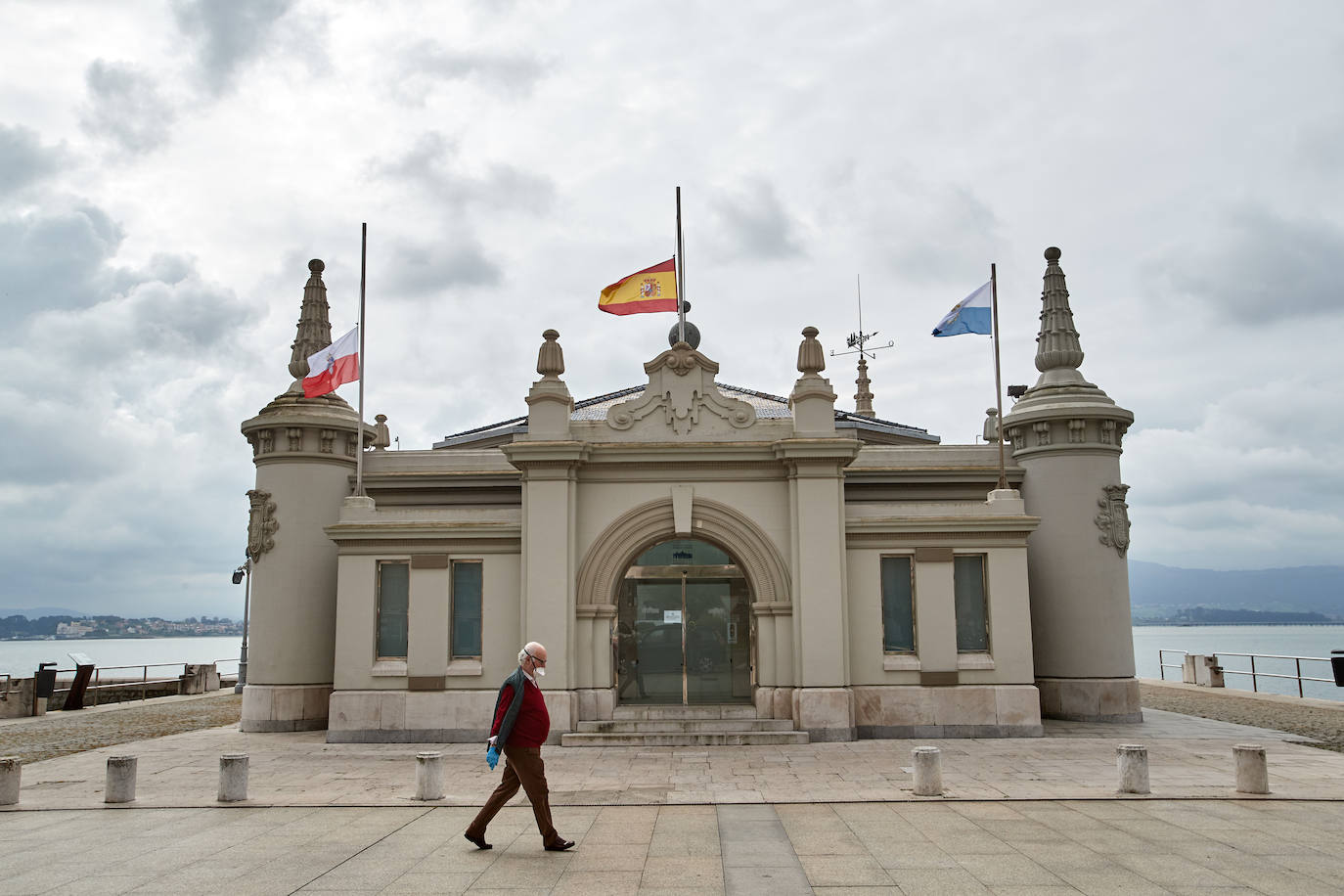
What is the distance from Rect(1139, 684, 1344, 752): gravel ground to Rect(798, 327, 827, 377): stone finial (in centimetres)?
1158

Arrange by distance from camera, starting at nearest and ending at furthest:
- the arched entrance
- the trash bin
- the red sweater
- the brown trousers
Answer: the brown trousers, the red sweater, the arched entrance, the trash bin

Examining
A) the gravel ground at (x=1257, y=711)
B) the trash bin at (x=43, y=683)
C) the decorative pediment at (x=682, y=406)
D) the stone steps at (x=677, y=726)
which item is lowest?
the gravel ground at (x=1257, y=711)

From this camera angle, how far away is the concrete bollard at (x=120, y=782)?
13.6 meters

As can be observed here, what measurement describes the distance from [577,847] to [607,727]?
8940 mm

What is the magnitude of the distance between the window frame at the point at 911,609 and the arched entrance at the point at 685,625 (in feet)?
9.07

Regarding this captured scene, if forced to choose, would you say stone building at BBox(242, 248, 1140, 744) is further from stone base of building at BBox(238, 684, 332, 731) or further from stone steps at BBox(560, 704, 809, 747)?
stone base of building at BBox(238, 684, 332, 731)

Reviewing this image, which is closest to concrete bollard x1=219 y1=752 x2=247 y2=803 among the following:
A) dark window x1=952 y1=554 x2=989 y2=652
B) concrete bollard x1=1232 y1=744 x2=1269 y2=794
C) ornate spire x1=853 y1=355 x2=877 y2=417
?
concrete bollard x1=1232 y1=744 x2=1269 y2=794

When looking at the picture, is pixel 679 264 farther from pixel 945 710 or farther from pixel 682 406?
pixel 945 710

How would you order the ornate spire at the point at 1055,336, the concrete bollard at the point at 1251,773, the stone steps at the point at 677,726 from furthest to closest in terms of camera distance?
the ornate spire at the point at 1055,336 < the stone steps at the point at 677,726 < the concrete bollard at the point at 1251,773

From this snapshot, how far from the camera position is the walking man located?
10.5m

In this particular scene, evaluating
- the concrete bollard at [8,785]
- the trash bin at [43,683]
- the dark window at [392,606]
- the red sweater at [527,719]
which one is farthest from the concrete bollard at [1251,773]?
the trash bin at [43,683]

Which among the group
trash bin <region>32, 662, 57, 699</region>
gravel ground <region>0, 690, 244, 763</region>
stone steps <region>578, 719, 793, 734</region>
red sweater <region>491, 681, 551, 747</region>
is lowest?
gravel ground <region>0, 690, 244, 763</region>

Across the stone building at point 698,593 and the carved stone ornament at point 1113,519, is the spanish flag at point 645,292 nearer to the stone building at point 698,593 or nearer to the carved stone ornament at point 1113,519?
the stone building at point 698,593

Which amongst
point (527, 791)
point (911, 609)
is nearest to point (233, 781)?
point (527, 791)
